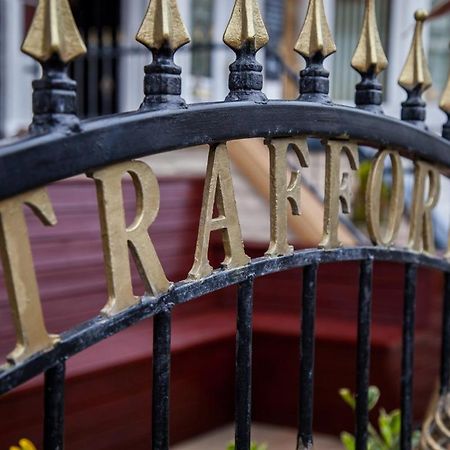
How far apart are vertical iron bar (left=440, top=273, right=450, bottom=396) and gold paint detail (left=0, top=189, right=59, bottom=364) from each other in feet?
4.14

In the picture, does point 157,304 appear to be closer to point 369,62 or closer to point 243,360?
point 243,360

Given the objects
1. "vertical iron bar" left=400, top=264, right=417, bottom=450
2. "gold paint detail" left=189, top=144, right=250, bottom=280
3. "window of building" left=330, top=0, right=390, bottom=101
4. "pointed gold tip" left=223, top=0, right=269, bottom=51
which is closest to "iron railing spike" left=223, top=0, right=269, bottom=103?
"pointed gold tip" left=223, top=0, right=269, bottom=51

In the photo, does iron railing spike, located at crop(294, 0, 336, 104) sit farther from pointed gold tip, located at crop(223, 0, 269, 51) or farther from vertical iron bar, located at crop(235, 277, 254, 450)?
vertical iron bar, located at crop(235, 277, 254, 450)

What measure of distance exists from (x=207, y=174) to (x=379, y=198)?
1.73ft

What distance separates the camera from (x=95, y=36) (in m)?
9.03

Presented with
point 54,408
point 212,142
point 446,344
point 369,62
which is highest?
point 369,62

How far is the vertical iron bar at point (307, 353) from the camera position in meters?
1.45

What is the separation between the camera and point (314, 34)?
1.37 meters

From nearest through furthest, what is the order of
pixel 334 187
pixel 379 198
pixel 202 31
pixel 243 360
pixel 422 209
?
pixel 243 360 < pixel 334 187 < pixel 379 198 < pixel 422 209 < pixel 202 31

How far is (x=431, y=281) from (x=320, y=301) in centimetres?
63

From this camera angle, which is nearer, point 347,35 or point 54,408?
point 54,408

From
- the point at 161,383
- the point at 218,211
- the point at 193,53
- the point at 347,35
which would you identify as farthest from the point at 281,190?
the point at 347,35

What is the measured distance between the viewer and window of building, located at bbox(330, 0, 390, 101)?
1057 centimetres

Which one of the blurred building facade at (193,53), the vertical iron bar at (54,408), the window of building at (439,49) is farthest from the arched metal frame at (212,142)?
the window of building at (439,49)
